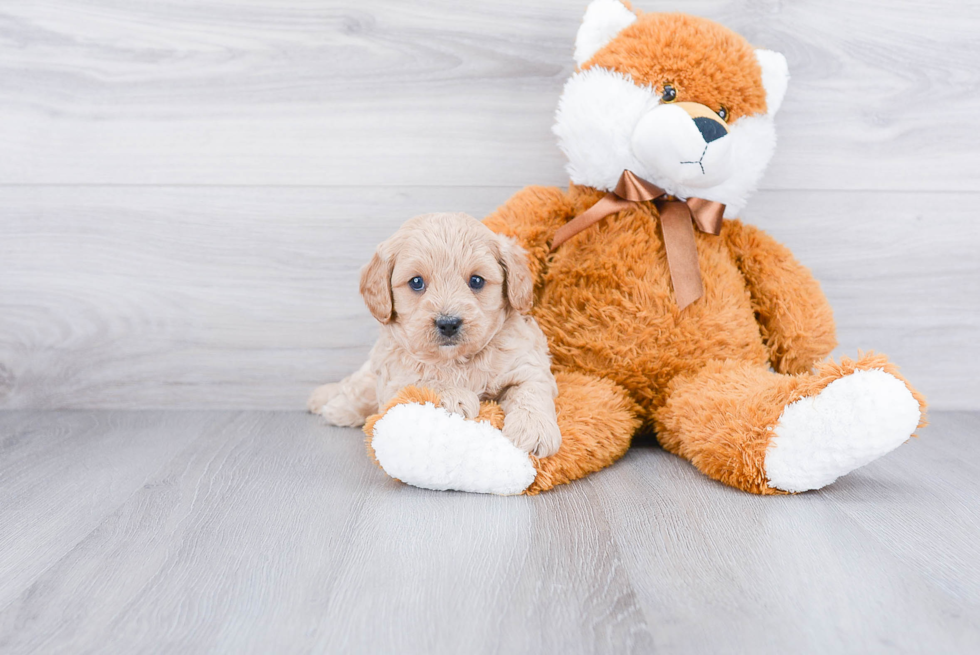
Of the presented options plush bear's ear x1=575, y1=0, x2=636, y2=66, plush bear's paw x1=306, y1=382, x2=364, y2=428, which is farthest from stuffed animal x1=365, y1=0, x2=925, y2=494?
plush bear's paw x1=306, y1=382, x2=364, y2=428

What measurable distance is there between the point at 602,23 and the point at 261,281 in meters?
0.82

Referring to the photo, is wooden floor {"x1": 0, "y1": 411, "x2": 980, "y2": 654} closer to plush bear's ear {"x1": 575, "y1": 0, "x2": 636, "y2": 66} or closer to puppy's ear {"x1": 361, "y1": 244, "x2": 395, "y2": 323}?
puppy's ear {"x1": 361, "y1": 244, "x2": 395, "y2": 323}

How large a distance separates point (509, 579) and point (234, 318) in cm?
94

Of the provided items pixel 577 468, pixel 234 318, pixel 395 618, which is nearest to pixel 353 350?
pixel 234 318

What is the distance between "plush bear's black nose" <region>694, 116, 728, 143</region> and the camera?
3.62 feet

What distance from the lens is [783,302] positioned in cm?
124

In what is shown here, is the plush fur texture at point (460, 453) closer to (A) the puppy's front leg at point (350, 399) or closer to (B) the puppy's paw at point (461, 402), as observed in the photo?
(B) the puppy's paw at point (461, 402)

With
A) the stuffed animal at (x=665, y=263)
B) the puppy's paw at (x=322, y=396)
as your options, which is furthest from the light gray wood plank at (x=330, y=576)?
the puppy's paw at (x=322, y=396)

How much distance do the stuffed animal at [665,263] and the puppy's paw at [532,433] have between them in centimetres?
2

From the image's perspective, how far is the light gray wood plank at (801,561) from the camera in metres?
0.67

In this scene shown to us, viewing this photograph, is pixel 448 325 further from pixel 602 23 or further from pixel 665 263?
pixel 602 23

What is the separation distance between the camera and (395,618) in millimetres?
699

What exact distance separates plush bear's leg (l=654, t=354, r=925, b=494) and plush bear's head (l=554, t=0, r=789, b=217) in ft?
1.13

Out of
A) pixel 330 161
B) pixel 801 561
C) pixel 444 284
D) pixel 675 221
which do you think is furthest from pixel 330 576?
pixel 330 161
